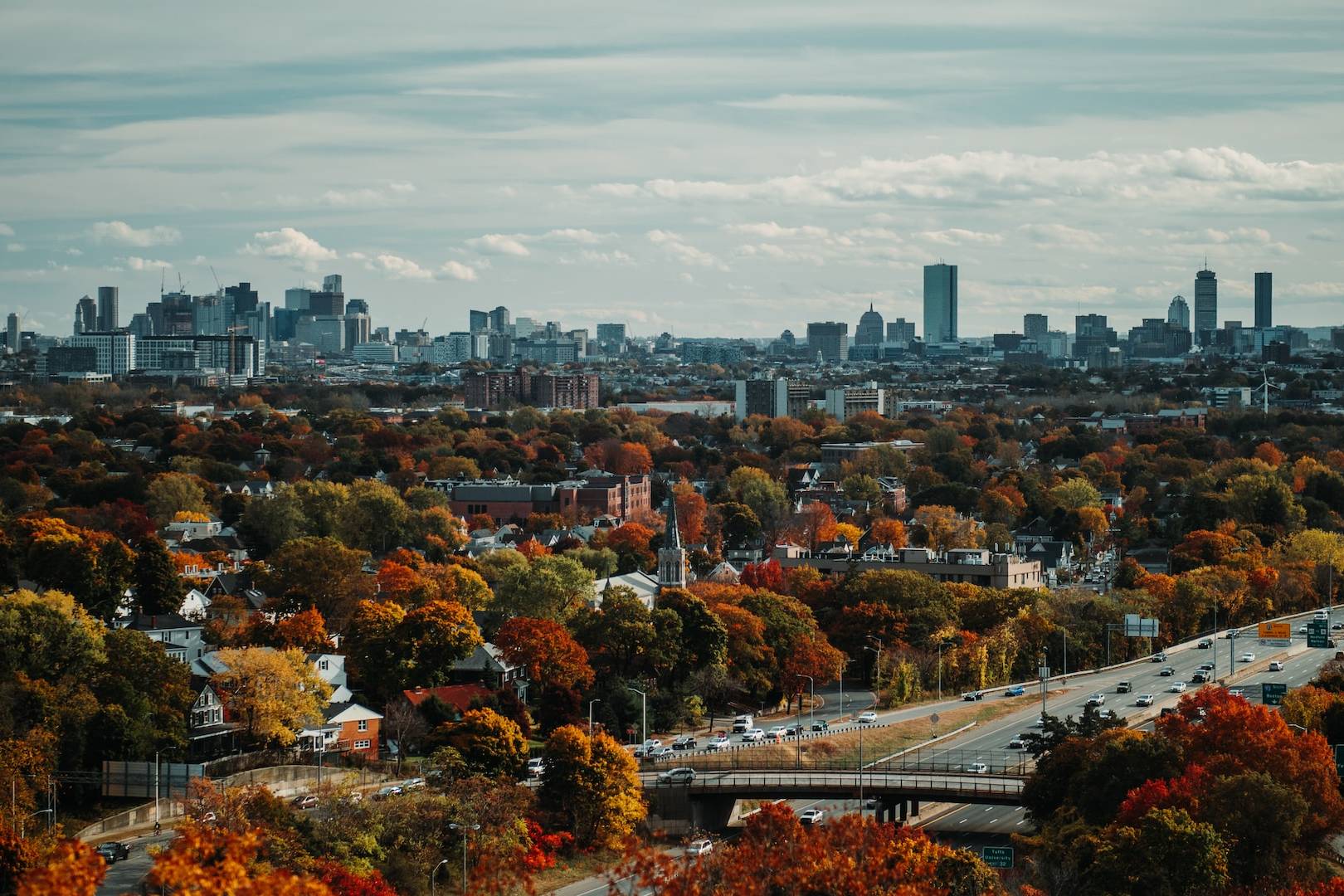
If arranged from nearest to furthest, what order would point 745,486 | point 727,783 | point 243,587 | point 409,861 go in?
point 409,861 → point 727,783 → point 243,587 → point 745,486

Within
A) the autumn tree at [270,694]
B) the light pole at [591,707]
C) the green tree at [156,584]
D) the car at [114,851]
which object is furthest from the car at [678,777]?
the green tree at [156,584]

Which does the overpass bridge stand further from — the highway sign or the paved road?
the highway sign

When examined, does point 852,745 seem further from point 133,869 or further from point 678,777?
point 133,869

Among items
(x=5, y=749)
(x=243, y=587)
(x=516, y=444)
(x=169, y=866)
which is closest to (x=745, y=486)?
(x=516, y=444)

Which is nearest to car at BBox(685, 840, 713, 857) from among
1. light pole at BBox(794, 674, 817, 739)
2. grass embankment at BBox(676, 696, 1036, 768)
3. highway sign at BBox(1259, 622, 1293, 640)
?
grass embankment at BBox(676, 696, 1036, 768)

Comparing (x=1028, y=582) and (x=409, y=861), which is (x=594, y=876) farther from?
(x=1028, y=582)

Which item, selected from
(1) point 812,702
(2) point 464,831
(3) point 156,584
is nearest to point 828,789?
(2) point 464,831
